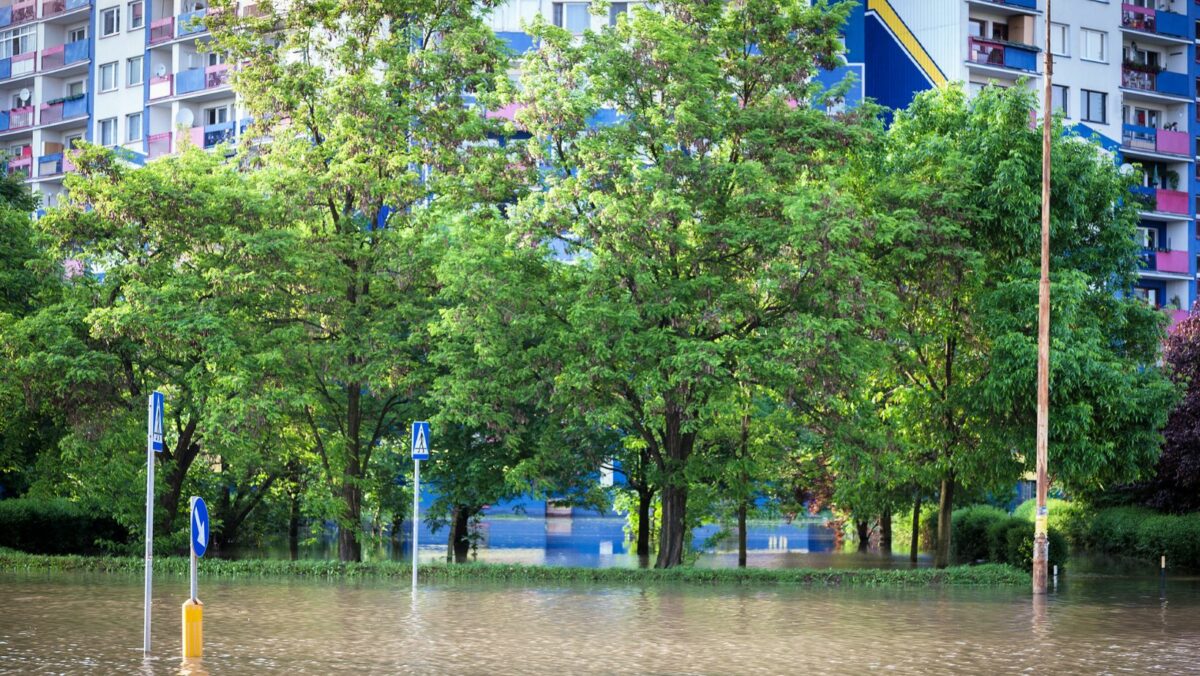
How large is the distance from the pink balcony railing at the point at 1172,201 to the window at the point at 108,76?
5441cm

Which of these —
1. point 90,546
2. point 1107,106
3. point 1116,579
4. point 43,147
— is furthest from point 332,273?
point 43,147

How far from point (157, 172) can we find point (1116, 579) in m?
25.5

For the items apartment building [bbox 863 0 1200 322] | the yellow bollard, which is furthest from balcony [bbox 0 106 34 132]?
the yellow bollard

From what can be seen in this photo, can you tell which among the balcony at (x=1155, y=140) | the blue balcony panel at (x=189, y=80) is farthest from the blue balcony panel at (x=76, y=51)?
the balcony at (x=1155, y=140)

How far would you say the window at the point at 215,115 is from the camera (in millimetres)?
84625

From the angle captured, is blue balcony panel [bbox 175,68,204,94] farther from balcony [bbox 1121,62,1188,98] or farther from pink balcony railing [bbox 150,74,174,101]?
balcony [bbox 1121,62,1188,98]

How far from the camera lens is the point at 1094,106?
81.8 metres

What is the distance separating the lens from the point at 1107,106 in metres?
82.1

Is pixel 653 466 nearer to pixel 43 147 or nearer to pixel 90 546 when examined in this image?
pixel 90 546

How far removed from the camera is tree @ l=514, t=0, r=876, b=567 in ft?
119

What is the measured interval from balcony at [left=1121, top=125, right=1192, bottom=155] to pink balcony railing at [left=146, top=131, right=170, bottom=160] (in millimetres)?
47654

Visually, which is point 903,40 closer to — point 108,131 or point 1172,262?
point 1172,262

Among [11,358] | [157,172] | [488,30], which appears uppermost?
[488,30]

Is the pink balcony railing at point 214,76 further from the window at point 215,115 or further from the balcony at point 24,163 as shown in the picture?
the balcony at point 24,163
